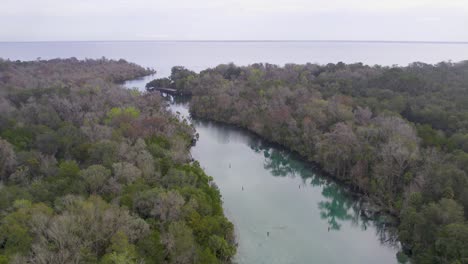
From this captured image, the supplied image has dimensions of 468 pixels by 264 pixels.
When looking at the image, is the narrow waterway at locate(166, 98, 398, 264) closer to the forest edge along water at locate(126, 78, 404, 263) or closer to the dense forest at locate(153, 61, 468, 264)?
the forest edge along water at locate(126, 78, 404, 263)

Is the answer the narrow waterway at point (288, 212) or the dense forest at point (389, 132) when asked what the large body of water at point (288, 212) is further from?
the dense forest at point (389, 132)

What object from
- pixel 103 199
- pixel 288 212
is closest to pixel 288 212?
pixel 288 212

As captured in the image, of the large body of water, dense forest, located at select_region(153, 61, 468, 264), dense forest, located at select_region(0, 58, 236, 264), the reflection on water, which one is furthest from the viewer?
the reflection on water

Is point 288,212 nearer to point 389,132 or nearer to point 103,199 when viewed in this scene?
point 389,132

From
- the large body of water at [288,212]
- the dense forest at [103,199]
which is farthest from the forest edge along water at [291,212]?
the dense forest at [103,199]

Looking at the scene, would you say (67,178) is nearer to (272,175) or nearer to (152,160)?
(152,160)

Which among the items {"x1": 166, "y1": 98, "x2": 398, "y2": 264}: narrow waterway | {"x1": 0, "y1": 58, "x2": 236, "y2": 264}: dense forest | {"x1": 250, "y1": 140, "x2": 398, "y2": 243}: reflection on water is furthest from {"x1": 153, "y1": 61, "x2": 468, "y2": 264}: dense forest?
{"x1": 0, "y1": 58, "x2": 236, "y2": 264}: dense forest

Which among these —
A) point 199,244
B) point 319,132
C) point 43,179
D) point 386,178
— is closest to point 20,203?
point 43,179
